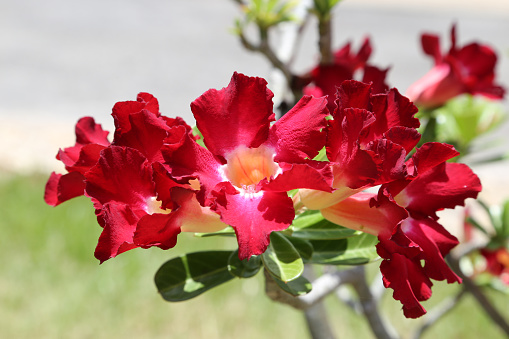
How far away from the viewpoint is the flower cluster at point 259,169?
49 centimetres

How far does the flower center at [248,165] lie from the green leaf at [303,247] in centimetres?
14

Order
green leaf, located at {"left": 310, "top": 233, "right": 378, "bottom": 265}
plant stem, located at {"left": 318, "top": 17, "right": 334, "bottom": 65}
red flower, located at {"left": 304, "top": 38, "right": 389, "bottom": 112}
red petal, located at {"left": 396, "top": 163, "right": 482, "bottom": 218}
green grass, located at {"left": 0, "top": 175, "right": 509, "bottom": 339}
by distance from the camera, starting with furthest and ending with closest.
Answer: green grass, located at {"left": 0, "top": 175, "right": 509, "bottom": 339}, plant stem, located at {"left": 318, "top": 17, "right": 334, "bottom": 65}, red flower, located at {"left": 304, "top": 38, "right": 389, "bottom": 112}, green leaf, located at {"left": 310, "top": 233, "right": 378, "bottom": 265}, red petal, located at {"left": 396, "top": 163, "right": 482, "bottom": 218}

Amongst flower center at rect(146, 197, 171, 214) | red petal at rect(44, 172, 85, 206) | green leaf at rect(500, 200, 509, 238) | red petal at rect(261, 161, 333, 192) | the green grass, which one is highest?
red petal at rect(261, 161, 333, 192)

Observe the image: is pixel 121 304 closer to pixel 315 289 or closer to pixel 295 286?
pixel 315 289

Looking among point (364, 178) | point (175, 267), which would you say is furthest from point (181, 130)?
point (175, 267)

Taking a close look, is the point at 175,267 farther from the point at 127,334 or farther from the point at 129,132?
the point at 127,334

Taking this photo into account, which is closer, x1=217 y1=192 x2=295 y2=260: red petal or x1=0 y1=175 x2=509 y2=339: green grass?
x1=217 y1=192 x2=295 y2=260: red petal

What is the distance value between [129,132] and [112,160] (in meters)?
0.03

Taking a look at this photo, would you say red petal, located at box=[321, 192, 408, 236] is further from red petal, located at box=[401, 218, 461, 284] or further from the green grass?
the green grass

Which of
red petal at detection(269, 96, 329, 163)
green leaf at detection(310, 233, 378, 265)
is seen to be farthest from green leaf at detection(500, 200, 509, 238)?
red petal at detection(269, 96, 329, 163)

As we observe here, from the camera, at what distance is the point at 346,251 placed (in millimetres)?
719

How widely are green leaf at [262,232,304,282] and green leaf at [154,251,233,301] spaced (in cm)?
13

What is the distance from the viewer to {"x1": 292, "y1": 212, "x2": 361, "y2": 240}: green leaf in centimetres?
66

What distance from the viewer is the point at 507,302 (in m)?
2.98
